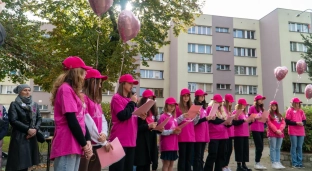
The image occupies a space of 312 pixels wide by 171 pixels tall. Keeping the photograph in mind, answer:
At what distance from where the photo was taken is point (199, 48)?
1334 inches

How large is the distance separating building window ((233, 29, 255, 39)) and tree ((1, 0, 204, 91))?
1937cm

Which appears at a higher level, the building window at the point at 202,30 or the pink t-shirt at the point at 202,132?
the building window at the point at 202,30

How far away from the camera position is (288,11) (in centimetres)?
3356

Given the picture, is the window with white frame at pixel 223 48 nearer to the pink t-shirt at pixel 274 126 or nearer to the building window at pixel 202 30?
the building window at pixel 202 30

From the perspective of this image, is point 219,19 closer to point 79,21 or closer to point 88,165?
point 79,21

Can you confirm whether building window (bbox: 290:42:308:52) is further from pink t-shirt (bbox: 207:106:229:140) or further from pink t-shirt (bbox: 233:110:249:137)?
pink t-shirt (bbox: 207:106:229:140)

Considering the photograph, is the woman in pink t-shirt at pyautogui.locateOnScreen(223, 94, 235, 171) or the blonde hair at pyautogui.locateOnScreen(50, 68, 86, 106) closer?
the blonde hair at pyautogui.locateOnScreen(50, 68, 86, 106)

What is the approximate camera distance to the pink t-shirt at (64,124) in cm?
282

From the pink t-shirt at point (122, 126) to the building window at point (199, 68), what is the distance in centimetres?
2921

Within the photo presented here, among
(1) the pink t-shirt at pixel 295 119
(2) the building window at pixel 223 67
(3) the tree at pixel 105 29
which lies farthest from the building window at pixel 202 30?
(1) the pink t-shirt at pixel 295 119

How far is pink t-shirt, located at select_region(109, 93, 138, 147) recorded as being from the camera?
424 centimetres

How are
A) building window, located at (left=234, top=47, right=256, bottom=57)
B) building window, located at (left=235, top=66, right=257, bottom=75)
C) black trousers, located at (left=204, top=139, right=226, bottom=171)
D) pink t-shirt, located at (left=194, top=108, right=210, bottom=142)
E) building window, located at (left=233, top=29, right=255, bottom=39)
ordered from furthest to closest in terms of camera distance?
building window, located at (left=233, top=29, right=255, bottom=39)
building window, located at (left=234, top=47, right=256, bottom=57)
building window, located at (left=235, top=66, right=257, bottom=75)
black trousers, located at (left=204, top=139, right=226, bottom=171)
pink t-shirt, located at (left=194, top=108, right=210, bottom=142)

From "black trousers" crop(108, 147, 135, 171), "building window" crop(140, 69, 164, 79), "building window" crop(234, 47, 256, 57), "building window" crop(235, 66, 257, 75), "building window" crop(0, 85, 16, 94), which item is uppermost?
"building window" crop(234, 47, 256, 57)

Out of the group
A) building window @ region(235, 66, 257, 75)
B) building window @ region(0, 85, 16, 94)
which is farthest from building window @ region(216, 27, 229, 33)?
building window @ region(0, 85, 16, 94)
